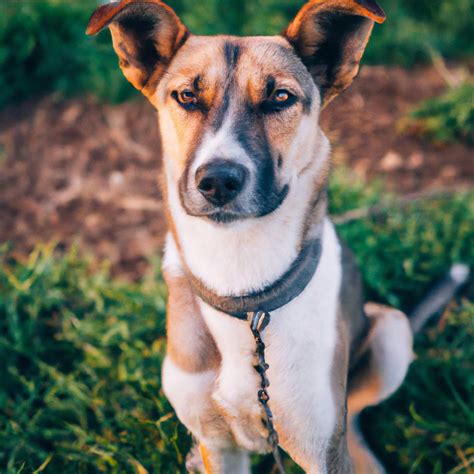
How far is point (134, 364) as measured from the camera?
10.5 feet

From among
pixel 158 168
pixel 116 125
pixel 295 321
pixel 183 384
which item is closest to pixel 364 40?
pixel 295 321

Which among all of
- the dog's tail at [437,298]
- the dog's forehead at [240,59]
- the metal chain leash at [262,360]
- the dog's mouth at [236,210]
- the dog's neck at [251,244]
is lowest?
the dog's tail at [437,298]

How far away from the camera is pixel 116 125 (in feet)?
17.3

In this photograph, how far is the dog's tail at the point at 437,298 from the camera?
3230 millimetres

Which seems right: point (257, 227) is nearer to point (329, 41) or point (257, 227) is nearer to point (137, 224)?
point (329, 41)

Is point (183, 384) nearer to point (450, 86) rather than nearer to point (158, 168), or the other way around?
point (158, 168)

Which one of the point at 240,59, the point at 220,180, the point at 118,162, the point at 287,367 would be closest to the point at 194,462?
the point at 287,367

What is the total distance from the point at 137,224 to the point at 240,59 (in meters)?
2.52

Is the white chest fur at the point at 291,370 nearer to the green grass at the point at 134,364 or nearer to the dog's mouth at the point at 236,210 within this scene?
the dog's mouth at the point at 236,210

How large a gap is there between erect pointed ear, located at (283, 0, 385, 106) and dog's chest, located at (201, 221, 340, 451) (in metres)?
0.91

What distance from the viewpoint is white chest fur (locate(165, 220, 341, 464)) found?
209cm

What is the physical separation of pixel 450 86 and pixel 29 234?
14.4ft

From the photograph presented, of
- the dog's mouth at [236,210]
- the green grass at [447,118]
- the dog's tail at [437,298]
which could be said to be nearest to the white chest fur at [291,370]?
the dog's mouth at [236,210]

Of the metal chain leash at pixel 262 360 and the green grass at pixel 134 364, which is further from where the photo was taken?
the green grass at pixel 134 364
